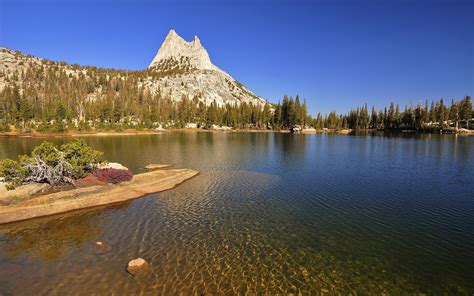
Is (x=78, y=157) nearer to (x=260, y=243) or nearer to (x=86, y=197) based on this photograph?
(x=86, y=197)

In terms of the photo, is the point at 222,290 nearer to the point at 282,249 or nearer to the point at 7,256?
the point at 282,249

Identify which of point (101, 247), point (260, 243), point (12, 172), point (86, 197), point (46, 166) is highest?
point (46, 166)

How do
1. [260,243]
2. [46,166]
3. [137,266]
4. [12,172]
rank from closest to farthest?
[137,266] → [260,243] → [12,172] → [46,166]

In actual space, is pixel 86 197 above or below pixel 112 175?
below

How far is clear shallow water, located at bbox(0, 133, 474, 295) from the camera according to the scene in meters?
16.1

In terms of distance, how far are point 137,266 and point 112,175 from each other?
78.1 feet

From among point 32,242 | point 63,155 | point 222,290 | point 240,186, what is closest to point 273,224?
point 222,290

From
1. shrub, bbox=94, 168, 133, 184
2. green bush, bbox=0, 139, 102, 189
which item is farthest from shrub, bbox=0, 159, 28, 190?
shrub, bbox=94, 168, 133, 184

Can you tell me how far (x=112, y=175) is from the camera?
3809 cm

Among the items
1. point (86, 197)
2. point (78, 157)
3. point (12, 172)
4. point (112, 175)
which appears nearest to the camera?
point (86, 197)

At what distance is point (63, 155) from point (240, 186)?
24.1 m

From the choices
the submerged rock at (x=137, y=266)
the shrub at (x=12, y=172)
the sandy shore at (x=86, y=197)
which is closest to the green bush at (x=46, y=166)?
the shrub at (x=12, y=172)

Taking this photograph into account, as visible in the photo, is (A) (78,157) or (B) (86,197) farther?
(A) (78,157)

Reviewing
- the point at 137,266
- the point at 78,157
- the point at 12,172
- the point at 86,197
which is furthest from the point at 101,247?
the point at 78,157
